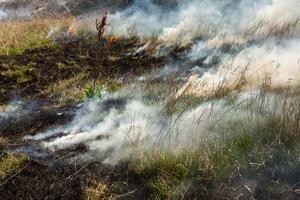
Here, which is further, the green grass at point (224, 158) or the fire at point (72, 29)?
the fire at point (72, 29)

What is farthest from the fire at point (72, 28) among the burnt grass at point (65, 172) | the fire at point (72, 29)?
the burnt grass at point (65, 172)

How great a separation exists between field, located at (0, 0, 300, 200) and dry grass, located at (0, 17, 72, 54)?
0.26m

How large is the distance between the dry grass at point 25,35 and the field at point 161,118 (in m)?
0.26

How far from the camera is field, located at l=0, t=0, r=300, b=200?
14.0 feet

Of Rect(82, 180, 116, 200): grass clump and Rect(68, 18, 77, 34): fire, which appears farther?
Rect(68, 18, 77, 34): fire

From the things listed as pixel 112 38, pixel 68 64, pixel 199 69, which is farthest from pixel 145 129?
pixel 112 38

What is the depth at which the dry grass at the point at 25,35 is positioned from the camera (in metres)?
10.8

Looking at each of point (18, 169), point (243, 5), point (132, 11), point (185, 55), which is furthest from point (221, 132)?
point (132, 11)

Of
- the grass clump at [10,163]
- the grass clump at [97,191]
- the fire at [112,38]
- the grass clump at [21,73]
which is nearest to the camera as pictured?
the grass clump at [97,191]

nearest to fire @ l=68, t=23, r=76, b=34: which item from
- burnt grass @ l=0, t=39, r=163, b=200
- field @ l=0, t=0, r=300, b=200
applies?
burnt grass @ l=0, t=39, r=163, b=200

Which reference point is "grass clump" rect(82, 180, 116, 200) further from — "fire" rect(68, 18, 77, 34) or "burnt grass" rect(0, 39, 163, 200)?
"fire" rect(68, 18, 77, 34)

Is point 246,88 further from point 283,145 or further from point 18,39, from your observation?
point 18,39

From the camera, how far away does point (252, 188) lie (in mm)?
4145

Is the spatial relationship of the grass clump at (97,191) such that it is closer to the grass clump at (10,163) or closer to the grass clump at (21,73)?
the grass clump at (10,163)
